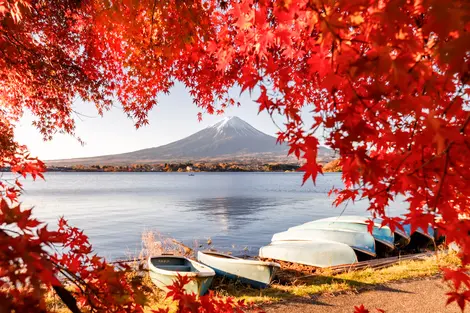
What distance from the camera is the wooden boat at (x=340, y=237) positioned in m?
13.3

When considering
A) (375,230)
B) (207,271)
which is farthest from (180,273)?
(375,230)

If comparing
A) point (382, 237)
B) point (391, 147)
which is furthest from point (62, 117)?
point (382, 237)

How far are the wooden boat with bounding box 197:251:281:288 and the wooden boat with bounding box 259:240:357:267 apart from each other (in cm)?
275

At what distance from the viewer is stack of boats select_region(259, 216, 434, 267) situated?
38.2 feet

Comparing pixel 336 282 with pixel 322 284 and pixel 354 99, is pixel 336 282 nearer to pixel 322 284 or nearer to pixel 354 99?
pixel 322 284

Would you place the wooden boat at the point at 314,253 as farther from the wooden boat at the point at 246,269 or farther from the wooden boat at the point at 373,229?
the wooden boat at the point at 246,269

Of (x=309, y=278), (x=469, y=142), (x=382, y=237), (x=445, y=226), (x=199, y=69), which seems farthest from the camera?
(x=382, y=237)

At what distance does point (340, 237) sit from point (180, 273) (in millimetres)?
7999

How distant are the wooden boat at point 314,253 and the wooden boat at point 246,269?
275cm

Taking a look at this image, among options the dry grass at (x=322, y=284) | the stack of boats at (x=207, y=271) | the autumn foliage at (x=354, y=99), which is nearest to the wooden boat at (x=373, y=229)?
the dry grass at (x=322, y=284)

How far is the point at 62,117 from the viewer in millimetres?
9578

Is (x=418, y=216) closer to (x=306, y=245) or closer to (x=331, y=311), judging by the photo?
(x=331, y=311)

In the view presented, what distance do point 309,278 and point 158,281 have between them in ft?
13.8

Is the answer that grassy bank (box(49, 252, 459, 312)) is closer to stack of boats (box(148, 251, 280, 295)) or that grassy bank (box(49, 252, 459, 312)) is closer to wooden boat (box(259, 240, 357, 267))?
stack of boats (box(148, 251, 280, 295))
